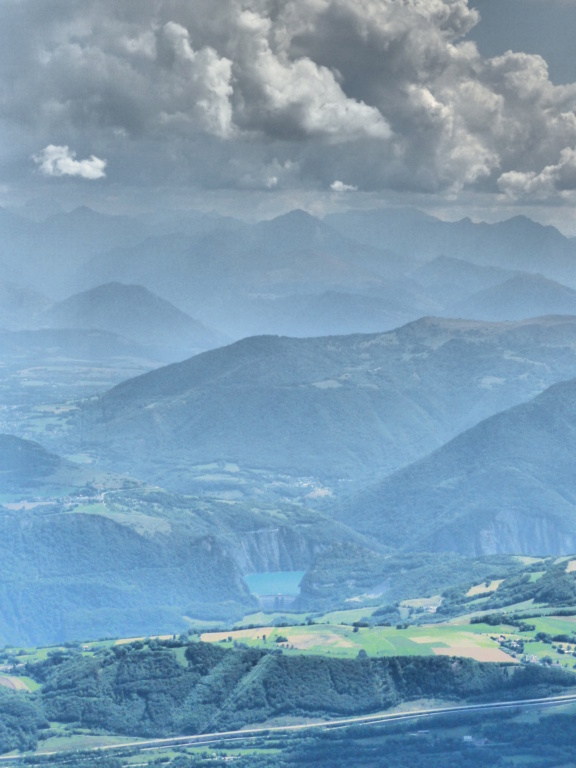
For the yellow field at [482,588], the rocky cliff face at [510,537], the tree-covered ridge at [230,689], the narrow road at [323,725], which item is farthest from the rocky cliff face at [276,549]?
the narrow road at [323,725]

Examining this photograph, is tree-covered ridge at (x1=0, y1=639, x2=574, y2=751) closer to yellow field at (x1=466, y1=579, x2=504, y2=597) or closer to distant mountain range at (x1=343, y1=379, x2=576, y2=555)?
yellow field at (x1=466, y1=579, x2=504, y2=597)

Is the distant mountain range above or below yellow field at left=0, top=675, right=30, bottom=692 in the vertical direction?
above

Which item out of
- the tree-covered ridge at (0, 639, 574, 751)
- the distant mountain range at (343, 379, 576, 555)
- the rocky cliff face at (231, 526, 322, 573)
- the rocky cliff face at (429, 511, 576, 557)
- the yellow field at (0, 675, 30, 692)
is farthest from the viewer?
the distant mountain range at (343, 379, 576, 555)

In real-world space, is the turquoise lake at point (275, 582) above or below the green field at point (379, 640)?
above

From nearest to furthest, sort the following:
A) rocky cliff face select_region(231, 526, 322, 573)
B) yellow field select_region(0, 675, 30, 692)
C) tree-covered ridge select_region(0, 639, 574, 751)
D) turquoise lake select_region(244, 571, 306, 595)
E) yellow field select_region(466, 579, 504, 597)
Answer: tree-covered ridge select_region(0, 639, 574, 751) → yellow field select_region(0, 675, 30, 692) → yellow field select_region(466, 579, 504, 597) → turquoise lake select_region(244, 571, 306, 595) → rocky cliff face select_region(231, 526, 322, 573)

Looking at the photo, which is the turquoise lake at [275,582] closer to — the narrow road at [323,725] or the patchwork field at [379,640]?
the patchwork field at [379,640]

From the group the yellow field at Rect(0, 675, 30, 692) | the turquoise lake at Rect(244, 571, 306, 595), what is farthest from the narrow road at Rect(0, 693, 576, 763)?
the turquoise lake at Rect(244, 571, 306, 595)

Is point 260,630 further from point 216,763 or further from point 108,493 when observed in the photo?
point 108,493

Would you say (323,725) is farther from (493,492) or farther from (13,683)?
(493,492)
